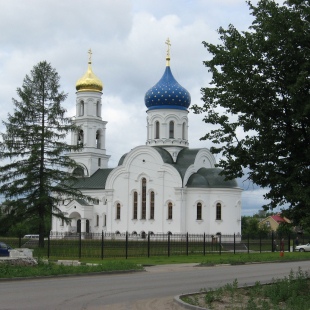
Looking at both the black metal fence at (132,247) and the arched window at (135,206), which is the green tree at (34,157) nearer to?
the black metal fence at (132,247)

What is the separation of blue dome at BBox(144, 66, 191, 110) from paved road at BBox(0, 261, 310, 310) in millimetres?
41712

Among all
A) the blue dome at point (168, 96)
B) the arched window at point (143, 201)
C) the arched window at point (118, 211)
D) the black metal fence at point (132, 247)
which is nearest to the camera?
the black metal fence at point (132, 247)

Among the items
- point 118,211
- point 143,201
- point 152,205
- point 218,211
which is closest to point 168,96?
point 143,201

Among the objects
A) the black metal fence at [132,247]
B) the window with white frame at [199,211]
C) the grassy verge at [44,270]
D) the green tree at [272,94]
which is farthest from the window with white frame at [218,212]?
the green tree at [272,94]

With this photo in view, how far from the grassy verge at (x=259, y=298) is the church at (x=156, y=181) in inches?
1560

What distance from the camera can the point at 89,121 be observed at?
64938 millimetres

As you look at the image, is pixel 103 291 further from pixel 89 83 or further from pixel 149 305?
pixel 89 83

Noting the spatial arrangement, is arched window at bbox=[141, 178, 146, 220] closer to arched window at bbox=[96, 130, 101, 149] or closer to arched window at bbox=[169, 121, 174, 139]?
arched window at bbox=[169, 121, 174, 139]

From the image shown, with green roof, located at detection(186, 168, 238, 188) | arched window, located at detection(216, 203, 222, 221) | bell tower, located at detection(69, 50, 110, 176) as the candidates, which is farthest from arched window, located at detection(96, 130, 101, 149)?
arched window, located at detection(216, 203, 222, 221)

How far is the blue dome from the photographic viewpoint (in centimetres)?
6022

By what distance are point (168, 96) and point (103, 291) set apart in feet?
155

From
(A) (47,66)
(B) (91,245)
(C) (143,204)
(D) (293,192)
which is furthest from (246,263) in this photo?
(C) (143,204)

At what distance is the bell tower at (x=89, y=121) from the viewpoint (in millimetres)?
65125

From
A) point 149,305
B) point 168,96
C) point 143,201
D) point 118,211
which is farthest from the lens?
point 168,96
